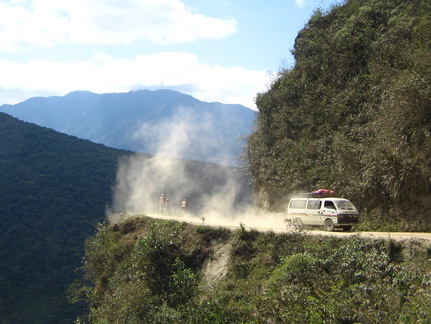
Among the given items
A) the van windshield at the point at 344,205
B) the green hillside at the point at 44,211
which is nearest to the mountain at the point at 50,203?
the green hillside at the point at 44,211

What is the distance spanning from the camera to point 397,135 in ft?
Result: 63.1

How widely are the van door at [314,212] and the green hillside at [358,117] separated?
1976 mm

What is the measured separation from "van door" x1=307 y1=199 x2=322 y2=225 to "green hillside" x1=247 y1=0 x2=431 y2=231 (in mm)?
1976

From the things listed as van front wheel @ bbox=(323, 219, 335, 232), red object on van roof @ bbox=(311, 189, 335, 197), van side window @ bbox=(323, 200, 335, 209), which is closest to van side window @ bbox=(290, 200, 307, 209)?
red object on van roof @ bbox=(311, 189, 335, 197)

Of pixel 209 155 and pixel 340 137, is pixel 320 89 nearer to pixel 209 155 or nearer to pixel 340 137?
pixel 340 137

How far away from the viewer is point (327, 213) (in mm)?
18656

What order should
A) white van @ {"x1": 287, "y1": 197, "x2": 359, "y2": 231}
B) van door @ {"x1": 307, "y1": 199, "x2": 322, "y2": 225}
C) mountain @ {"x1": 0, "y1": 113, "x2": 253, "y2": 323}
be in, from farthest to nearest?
1. mountain @ {"x1": 0, "y1": 113, "x2": 253, "y2": 323}
2. van door @ {"x1": 307, "y1": 199, "x2": 322, "y2": 225}
3. white van @ {"x1": 287, "y1": 197, "x2": 359, "y2": 231}

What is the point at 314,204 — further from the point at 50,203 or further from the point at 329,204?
the point at 50,203

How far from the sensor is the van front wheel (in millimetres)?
18359

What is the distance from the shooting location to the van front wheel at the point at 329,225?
60.2ft

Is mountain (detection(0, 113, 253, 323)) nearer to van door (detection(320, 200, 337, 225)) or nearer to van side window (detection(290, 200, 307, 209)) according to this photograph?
van side window (detection(290, 200, 307, 209))

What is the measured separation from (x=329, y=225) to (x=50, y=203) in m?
54.3

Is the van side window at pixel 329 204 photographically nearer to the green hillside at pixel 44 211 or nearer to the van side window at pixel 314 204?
the van side window at pixel 314 204

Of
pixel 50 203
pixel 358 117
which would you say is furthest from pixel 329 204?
pixel 50 203
